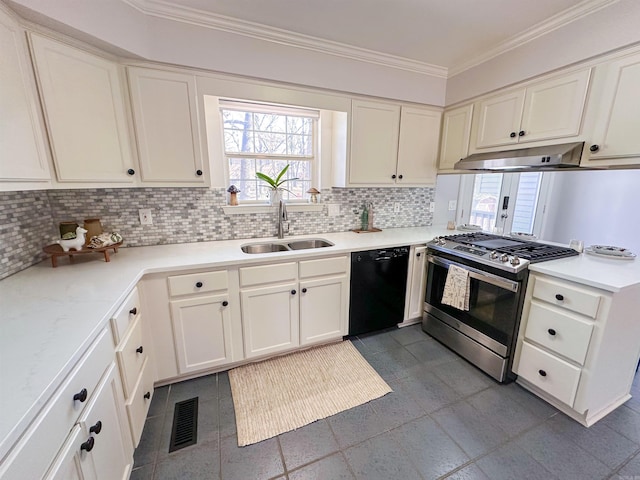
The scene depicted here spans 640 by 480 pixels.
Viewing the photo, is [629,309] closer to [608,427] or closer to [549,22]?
[608,427]

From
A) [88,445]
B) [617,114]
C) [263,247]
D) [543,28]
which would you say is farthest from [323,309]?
[543,28]

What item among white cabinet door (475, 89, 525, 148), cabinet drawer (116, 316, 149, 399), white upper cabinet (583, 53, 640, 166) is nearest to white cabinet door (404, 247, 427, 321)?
white cabinet door (475, 89, 525, 148)

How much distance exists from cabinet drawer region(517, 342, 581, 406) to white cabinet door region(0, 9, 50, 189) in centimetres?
301

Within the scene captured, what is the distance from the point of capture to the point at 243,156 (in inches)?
94.4

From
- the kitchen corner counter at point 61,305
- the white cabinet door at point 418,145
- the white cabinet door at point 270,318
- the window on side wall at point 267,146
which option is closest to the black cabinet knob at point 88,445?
the kitchen corner counter at point 61,305

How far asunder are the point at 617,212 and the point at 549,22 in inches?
104

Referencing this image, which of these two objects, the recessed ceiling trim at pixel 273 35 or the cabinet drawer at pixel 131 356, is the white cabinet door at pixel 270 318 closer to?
the cabinet drawer at pixel 131 356

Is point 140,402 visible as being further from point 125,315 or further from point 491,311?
point 491,311

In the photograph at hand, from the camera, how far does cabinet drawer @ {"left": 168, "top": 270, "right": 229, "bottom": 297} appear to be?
1718mm

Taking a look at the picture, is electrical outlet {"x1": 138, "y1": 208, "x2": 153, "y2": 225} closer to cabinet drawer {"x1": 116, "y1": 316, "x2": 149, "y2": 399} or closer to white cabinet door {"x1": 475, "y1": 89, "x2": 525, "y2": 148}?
cabinet drawer {"x1": 116, "y1": 316, "x2": 149, "y2": 399}

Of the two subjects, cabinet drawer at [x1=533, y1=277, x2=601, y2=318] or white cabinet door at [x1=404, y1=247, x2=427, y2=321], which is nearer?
cabinet drawer at [x1=533, y1=277, x2=601, y2=318]

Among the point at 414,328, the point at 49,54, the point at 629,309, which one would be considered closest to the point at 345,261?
the point at 414,328

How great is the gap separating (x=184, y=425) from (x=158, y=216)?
4.82 feet

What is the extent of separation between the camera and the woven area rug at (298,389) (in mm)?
1638
